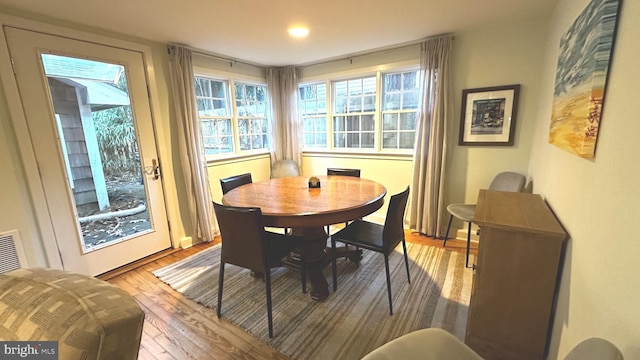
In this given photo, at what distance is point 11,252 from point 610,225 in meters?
3.49

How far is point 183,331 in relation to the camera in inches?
70.6

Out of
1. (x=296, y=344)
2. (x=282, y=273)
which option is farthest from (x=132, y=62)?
(x=296, y=344)

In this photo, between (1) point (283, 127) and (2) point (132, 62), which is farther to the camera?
(1) point (283, 127)

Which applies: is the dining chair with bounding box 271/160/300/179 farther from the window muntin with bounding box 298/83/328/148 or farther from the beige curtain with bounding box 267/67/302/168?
the window muntin with bounding box 298/83/328/148

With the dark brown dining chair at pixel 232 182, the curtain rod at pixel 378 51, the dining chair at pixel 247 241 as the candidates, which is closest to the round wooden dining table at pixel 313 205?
the dining chair at pixel 247 241

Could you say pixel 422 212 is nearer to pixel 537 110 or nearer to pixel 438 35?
pixel 537 110

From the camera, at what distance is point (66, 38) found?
2182 mm

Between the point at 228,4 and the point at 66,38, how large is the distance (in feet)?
4.74

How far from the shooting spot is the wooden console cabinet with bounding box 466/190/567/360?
125 centimetres

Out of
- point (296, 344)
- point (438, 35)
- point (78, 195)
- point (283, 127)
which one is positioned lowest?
point (296, 344)

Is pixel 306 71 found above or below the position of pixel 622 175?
above

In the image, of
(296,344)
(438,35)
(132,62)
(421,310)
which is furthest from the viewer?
(438,35)

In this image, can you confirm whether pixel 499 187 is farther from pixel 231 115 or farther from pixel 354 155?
pixel 231 115

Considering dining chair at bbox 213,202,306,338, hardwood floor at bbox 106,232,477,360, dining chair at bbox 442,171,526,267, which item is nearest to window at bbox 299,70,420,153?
dining chair at bbox 442,171,526,267
